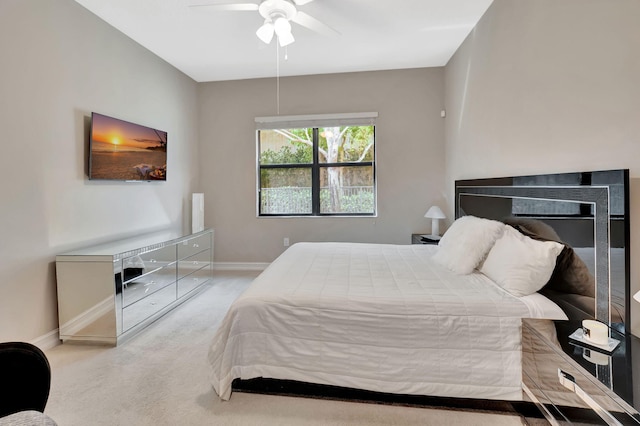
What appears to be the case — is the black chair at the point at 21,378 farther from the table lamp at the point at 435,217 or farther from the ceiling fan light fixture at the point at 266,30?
the table lamp at the point at 435,217

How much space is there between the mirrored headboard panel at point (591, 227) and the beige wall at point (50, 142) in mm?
3506

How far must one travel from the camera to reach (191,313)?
2.97m

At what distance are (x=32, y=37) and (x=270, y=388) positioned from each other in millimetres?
3009

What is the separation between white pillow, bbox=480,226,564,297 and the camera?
1.68m

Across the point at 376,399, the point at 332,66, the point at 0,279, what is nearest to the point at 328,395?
the point at 376,399

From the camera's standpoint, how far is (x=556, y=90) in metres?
1.84

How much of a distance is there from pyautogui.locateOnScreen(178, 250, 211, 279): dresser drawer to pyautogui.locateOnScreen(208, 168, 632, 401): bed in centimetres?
177

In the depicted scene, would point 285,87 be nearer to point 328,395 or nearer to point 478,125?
point 478,125

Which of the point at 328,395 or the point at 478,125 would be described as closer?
the point at 328,395

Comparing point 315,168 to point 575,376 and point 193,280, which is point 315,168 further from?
point 575,376

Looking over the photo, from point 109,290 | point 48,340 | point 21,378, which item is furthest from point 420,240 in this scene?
point 48,340

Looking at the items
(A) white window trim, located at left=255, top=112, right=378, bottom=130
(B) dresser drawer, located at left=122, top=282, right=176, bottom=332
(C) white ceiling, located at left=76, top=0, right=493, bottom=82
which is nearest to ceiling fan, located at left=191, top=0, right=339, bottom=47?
(C) white ceiling, located at left=76, top=0, right=493, bottom=82

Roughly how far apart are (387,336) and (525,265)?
898 millimetres

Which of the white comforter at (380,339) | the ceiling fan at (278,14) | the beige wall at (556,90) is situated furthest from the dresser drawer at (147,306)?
the beige wall at (556,90)
